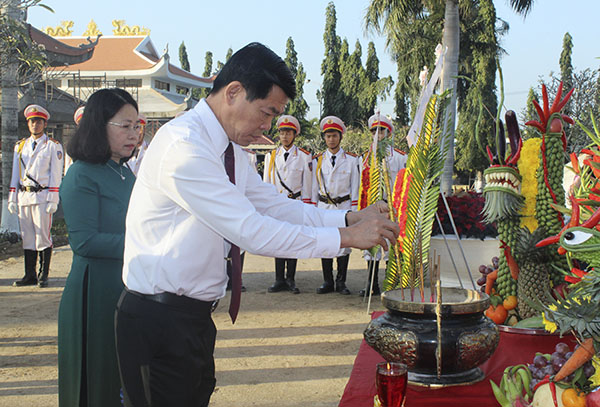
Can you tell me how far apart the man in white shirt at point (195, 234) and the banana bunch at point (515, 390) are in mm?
509

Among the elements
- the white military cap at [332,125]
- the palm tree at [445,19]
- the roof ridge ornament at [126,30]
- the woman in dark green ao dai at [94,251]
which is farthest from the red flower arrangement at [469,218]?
the roof ridge ornament at [126,30]

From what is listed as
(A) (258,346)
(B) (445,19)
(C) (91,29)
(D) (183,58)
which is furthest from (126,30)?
(A) (258,346)

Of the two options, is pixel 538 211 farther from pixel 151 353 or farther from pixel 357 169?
pixel 357 169

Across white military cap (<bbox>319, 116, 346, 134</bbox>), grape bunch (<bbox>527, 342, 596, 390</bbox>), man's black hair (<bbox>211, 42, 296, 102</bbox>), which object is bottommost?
grape bunch (<bbox>527, 342, 596, 390</bbox>)

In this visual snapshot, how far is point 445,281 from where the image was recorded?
4.62m

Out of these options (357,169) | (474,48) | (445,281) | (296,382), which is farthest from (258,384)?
(474,48)

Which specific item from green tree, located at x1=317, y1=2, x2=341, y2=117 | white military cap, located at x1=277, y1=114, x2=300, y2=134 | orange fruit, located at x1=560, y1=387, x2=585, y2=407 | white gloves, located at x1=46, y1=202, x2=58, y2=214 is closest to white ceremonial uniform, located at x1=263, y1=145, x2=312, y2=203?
white military cap, located at x1=277, y1=114, x2=300, y2=134

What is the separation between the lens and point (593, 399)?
137cm

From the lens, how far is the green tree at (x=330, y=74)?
34625 mm

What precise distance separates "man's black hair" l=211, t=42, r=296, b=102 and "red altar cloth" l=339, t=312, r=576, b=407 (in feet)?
3.06

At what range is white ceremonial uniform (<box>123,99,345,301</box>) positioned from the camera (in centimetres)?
164

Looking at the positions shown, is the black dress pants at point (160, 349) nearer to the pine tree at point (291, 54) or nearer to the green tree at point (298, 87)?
the green tree at point (298, 87)

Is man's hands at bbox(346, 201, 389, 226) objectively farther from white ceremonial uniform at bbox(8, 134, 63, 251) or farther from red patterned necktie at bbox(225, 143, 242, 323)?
white ceremonial uniform at bbox(8, 134, 63, 251)

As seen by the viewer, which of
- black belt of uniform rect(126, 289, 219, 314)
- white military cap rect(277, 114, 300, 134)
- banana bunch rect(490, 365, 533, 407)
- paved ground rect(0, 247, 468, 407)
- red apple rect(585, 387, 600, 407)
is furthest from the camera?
white military cap rect(277, 114, 300, 134)
